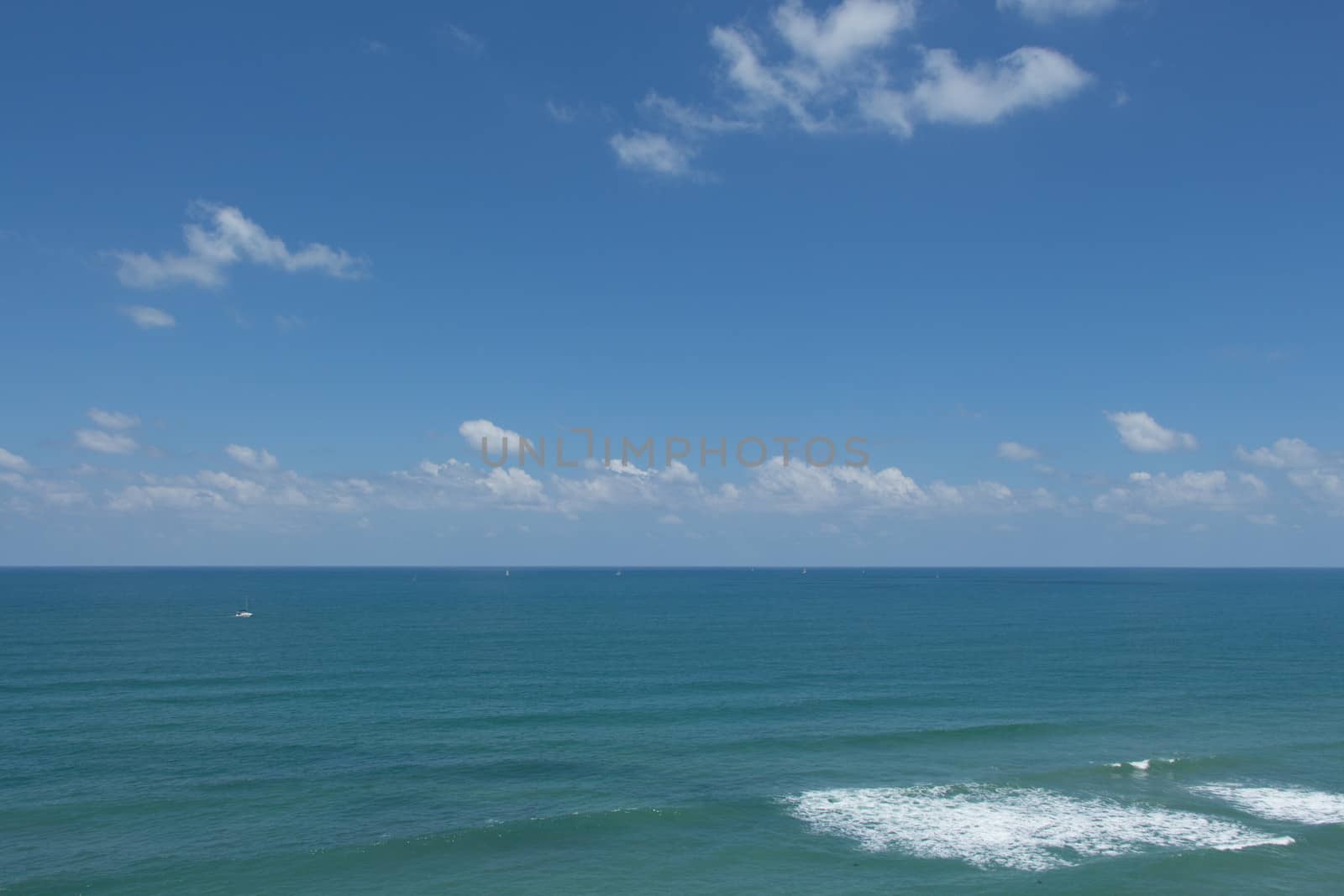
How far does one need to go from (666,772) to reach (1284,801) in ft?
115

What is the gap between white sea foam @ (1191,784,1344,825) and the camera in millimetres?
44750

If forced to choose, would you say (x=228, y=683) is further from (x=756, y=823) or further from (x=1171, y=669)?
(x=1171, y=669)

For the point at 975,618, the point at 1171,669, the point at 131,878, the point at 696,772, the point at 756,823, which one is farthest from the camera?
the point at 975,618

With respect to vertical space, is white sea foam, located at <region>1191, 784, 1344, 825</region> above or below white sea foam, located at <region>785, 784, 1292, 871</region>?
above

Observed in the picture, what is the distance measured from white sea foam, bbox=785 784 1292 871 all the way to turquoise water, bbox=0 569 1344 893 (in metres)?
0.19

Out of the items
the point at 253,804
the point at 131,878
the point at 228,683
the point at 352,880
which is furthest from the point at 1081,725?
the point at 228,683

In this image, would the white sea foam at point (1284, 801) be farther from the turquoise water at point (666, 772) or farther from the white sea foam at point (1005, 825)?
the white sea foam at point (1005, 825)

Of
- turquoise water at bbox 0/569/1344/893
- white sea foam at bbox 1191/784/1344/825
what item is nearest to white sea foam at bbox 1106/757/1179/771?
turquoise water at bbox 0/569/1344/893

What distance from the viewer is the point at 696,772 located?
172ft

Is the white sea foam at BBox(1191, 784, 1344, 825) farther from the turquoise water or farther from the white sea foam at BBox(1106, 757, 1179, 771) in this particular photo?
the white sea foam at BBox(1106, 757, 1179, 771)

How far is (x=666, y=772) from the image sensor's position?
→ 173ft

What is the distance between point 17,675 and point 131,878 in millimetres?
58815

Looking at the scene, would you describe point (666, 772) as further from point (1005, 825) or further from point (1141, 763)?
point (1141, 763)

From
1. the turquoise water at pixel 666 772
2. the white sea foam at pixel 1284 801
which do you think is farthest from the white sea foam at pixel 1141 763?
the white sea foam at pixel 1284 801
